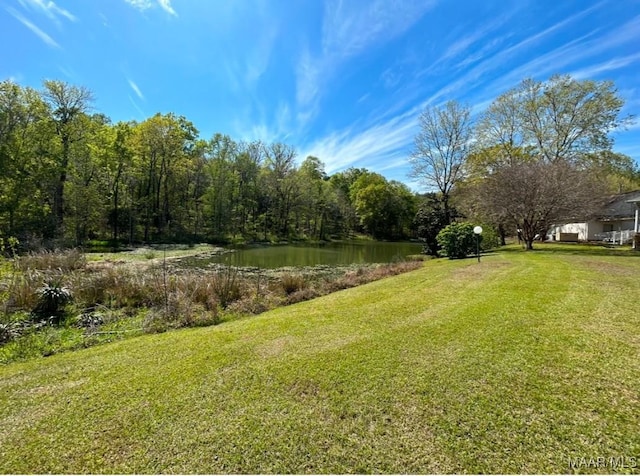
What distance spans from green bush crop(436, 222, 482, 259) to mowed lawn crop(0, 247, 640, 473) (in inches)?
432

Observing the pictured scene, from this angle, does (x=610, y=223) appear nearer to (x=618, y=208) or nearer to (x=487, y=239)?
(x=618, y=208)

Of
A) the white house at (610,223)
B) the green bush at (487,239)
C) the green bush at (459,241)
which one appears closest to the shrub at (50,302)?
the green bush at (459,241)

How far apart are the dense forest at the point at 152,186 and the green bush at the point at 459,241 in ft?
69.0

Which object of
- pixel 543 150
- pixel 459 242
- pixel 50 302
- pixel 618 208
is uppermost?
pixel 543 150

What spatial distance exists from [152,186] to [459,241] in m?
29.3

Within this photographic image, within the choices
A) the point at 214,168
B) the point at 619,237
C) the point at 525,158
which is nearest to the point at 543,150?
the point at 525,158

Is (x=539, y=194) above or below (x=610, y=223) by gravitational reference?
above

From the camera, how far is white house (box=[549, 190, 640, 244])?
21.9 meters

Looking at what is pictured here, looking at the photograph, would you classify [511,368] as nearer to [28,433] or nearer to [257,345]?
[257,345]

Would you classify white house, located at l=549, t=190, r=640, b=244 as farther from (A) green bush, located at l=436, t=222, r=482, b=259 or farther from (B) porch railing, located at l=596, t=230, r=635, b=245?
(A) green bush, located at l=436, t=222, r=482, b=259

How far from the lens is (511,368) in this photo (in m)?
3.14

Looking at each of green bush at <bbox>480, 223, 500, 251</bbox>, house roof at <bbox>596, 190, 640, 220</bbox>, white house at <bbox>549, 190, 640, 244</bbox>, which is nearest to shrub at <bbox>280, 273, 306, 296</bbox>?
green bush at <bbox>480, 223, 500, 251</bbox>

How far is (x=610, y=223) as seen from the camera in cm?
2505

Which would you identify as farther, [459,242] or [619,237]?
[619,237]
